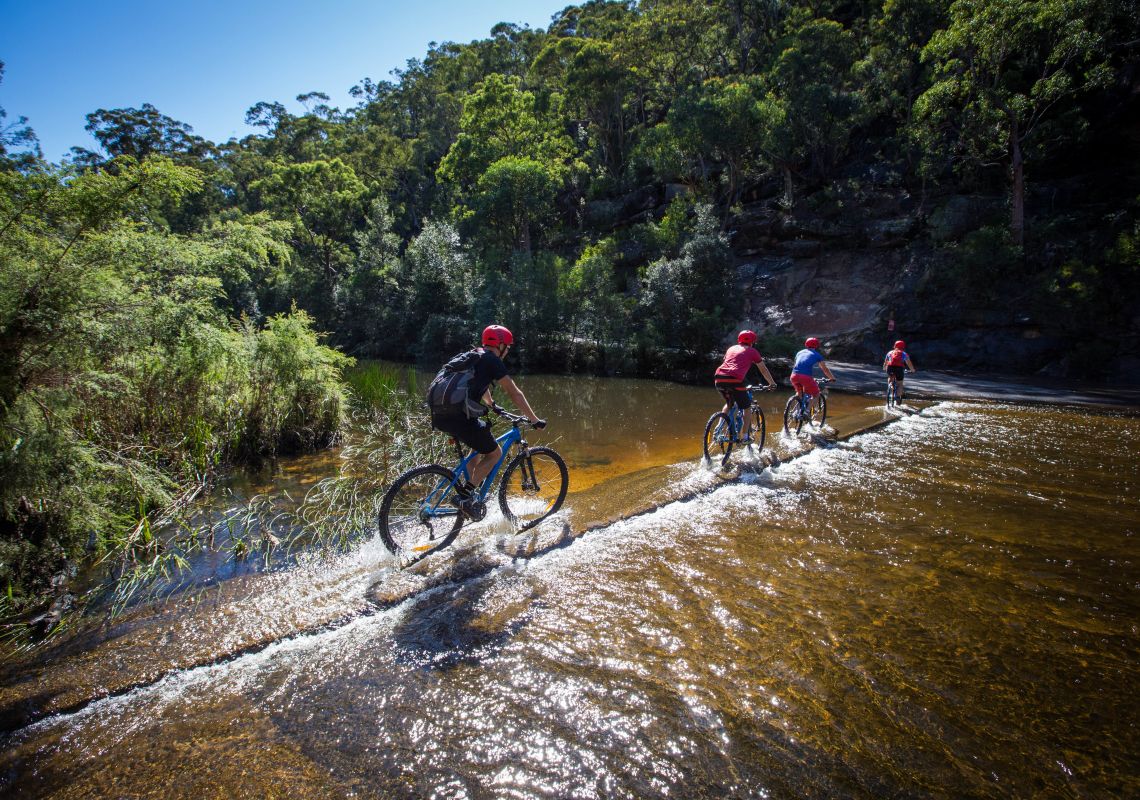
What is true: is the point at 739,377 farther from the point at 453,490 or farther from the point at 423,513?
the point at 423,513

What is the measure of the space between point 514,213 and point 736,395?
3238cm

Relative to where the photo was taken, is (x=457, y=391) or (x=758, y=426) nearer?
(x=457, y=391)

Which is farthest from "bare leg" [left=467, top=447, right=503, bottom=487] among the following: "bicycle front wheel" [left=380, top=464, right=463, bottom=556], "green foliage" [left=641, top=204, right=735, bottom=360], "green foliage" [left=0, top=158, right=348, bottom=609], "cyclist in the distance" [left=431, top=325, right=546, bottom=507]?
"green foliage" [left=641, top=204, right=735, bottom=360]

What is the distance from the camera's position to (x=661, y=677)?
3.26 meters

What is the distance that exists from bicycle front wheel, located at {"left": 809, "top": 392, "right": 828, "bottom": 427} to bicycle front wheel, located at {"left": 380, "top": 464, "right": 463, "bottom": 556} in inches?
326

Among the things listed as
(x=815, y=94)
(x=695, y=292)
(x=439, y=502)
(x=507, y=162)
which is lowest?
(x=439, y=502)

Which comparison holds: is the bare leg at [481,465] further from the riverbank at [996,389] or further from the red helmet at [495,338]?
the riverbank at [996,389]

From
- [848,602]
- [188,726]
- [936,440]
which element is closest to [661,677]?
[848,602]

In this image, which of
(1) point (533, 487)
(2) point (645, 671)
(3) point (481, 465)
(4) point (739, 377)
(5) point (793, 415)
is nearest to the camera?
(2) point (645, 671)

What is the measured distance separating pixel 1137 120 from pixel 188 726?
126ft

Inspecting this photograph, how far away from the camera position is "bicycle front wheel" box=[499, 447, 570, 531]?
5857 mm

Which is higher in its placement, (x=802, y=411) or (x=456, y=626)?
(x=802, y=411)

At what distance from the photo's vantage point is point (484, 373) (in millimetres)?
5062

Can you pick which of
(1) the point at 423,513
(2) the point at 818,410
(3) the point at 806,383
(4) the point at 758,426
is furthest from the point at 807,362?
(1) the point at 423,513
